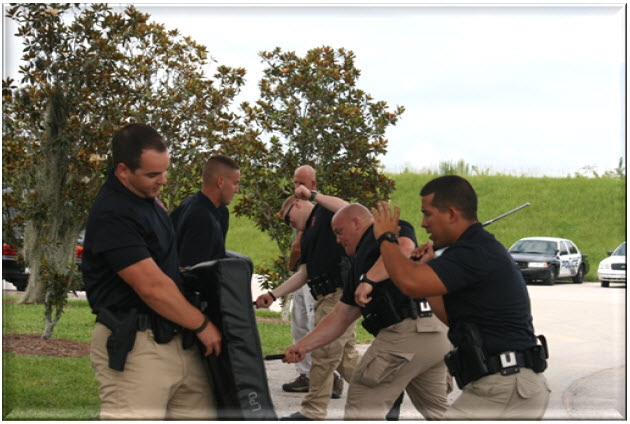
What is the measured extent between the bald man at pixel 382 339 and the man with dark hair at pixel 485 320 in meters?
1.16

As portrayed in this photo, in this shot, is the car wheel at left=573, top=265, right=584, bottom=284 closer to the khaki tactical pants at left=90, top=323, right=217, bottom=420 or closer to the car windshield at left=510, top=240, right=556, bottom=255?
the car windshield at left=510, top=240, right=556, bottom=255

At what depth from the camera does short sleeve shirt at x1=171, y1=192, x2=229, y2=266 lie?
6156mm

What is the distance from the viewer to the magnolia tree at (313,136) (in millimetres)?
13992

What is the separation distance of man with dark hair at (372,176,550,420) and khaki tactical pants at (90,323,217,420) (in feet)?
3.53

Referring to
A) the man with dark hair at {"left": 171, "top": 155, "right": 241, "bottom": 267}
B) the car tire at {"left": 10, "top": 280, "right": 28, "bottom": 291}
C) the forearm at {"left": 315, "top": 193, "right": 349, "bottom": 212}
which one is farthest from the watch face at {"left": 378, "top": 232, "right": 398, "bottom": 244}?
the car tire at {"left": 10, "top": 280, "right": 28, "bottom": 291}

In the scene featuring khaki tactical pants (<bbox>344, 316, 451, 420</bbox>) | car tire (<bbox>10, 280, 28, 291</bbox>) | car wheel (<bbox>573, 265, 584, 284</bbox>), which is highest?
khaki tactical pants (<bbox>344, 316, 451, 420</bbox>)

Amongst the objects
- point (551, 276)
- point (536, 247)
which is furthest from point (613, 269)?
point (536, 247)

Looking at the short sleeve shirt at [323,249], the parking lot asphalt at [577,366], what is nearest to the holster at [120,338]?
the parking lot asphalt at [577,366]

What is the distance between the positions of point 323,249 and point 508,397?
364cm

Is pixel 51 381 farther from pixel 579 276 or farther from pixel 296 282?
pixel 579 276

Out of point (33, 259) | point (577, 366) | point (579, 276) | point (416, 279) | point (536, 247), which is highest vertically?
point (416, 279)

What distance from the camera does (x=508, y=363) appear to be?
4.20 meters

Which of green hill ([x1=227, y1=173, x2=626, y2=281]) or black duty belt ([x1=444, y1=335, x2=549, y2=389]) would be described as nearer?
black duty belt ([x1=444, y1=335, x2=549, y2=389])

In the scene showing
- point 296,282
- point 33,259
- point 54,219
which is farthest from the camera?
point 33,259
